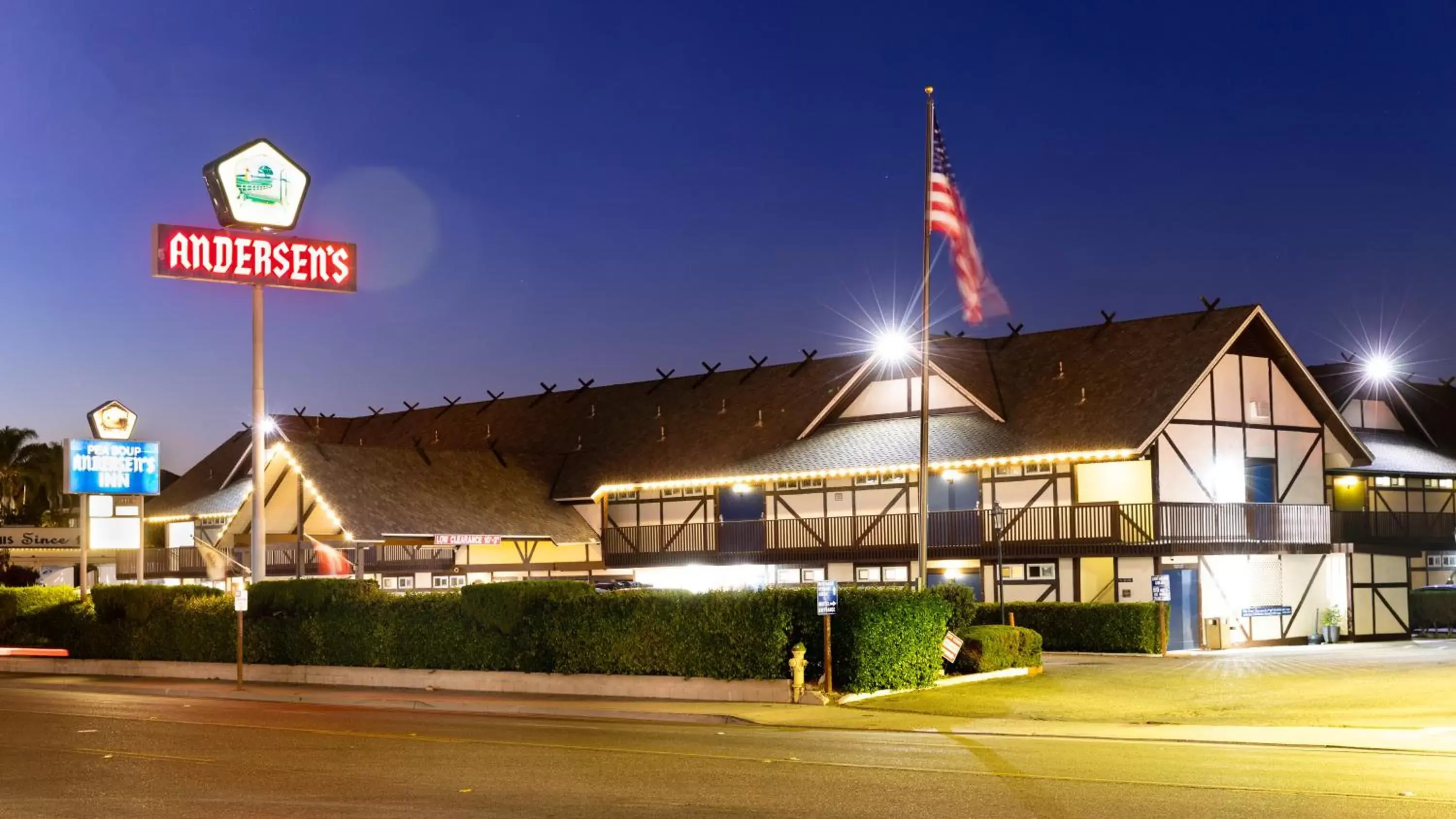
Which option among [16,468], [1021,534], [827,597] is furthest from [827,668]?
[16,468]

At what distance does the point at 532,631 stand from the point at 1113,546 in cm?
1775

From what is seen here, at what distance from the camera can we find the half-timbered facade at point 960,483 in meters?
44.8

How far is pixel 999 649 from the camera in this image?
3275 centimetres

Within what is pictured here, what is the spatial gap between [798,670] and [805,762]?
9.15m

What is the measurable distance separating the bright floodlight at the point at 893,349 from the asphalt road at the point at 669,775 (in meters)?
18.0

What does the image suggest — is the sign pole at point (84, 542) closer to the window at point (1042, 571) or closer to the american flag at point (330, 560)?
the american flag at point (330, 560)

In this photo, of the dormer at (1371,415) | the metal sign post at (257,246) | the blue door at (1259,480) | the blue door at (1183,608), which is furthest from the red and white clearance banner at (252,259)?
the dormer at (1371,415)

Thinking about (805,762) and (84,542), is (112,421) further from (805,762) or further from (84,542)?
(805,762)

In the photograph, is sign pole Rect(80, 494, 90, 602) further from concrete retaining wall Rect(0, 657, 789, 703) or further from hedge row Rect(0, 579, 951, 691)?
hedge row Rect(0, 579, 951, 691)

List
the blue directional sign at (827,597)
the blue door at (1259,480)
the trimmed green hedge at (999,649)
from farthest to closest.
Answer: the blue door at (1259,480) < the trimmed green hedge at (999,649) < the blue directional sign at (827,597)

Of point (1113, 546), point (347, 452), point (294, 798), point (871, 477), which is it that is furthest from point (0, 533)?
point (294, 798)

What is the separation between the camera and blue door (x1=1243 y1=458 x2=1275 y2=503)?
4672 centimetres

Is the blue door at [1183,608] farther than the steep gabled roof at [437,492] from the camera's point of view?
No

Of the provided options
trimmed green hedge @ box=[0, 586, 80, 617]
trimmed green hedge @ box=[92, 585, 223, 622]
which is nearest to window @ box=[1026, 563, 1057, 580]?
trimmed green hedge @ box=[92, 585, 223, 622]
